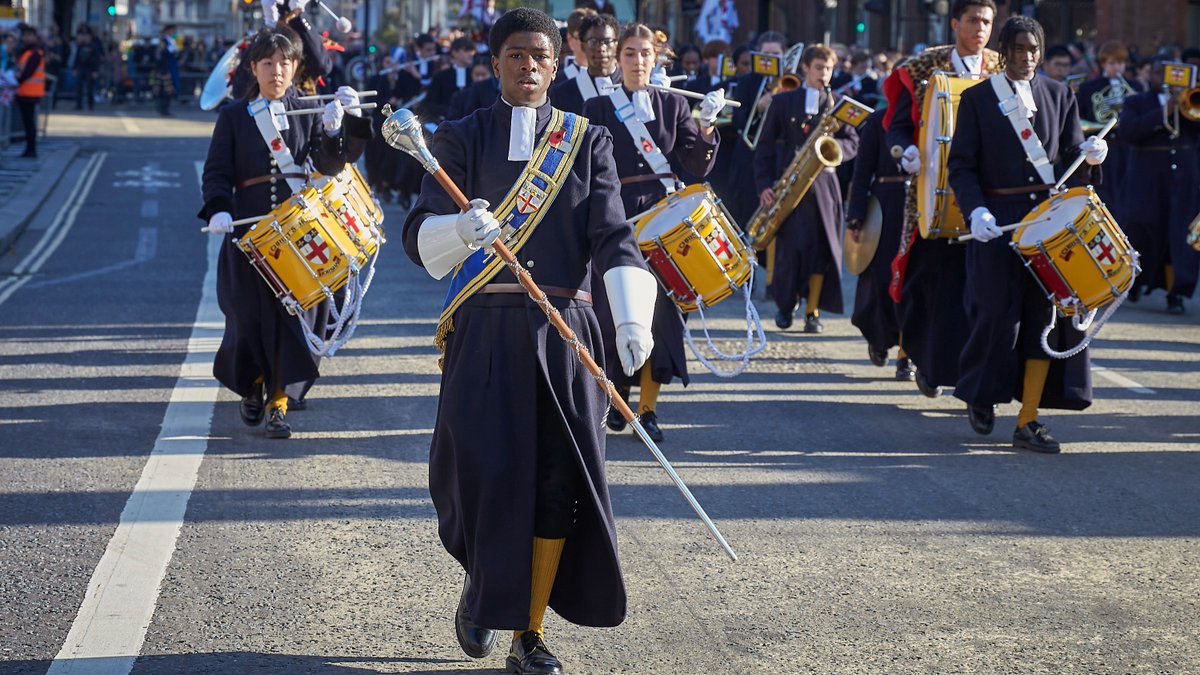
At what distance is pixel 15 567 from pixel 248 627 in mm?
1085

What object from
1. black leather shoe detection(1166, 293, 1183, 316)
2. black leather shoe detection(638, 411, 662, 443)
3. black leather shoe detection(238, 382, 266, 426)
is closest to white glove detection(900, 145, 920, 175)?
black leather shoe detection(638, 411, 662, 443)

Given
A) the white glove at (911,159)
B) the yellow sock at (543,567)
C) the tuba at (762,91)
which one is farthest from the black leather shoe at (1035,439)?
the tuba at (762,91)

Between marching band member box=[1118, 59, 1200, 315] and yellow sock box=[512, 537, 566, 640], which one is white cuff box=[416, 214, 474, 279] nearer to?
yellow sock box=[512, 537, 566, 640]

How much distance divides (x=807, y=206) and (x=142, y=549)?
685 centimetres

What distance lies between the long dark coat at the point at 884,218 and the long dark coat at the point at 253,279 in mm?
3450

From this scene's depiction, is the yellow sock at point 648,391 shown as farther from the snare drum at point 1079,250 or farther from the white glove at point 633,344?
the white glove at point 633,344

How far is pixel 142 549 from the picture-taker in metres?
6.10

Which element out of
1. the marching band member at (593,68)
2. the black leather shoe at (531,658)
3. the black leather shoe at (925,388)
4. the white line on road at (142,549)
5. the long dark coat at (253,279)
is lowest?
the white line on road at (142,549)

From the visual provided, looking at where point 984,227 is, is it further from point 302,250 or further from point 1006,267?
point 302,250

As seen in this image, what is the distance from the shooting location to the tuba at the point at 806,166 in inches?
435

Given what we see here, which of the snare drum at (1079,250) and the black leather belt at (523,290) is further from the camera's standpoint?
the snare drum at (1079,250)

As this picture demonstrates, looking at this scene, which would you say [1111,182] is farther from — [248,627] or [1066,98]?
[248,627]

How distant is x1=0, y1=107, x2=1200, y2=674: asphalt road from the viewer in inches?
202

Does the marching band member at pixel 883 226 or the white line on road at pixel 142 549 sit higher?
the marching band member at pixel 883 226
